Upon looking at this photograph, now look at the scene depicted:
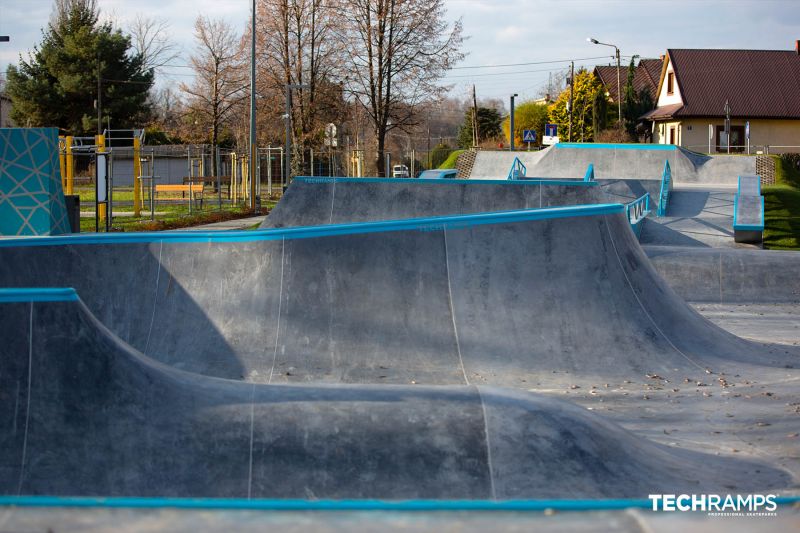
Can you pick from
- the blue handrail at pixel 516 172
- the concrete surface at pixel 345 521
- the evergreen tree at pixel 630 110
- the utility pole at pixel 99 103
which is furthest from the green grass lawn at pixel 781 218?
the utility pole at pixel 99 103

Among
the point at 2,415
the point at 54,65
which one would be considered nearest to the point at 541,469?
the point at 2,415

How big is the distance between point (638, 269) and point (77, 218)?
1240 centimetres

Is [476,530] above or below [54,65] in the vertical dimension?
below

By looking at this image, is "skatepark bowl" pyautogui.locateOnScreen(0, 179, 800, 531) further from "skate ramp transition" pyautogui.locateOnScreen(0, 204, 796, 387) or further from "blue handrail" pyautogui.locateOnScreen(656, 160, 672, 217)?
"blue handrail" pyautogui.locateOnScreen(656, 160, 672, 217)

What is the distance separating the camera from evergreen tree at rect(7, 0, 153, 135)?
185 ft

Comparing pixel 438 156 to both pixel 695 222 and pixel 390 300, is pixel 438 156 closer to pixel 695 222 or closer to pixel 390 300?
pixel 695 222

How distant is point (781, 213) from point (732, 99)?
30.2m

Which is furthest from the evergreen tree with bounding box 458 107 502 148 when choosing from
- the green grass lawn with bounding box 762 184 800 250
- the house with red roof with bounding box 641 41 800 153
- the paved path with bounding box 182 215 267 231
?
the paved path with bounding box 182 215 267 231

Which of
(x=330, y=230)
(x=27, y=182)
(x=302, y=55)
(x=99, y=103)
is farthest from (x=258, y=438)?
(x=99, y=103)

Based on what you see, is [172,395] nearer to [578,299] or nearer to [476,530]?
[476,530]

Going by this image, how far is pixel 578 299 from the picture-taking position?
8336 millimetres

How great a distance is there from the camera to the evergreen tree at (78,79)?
56.5 metres

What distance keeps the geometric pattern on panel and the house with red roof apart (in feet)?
144

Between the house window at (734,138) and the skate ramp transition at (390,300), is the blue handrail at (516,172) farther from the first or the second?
the house window at (734,138)
